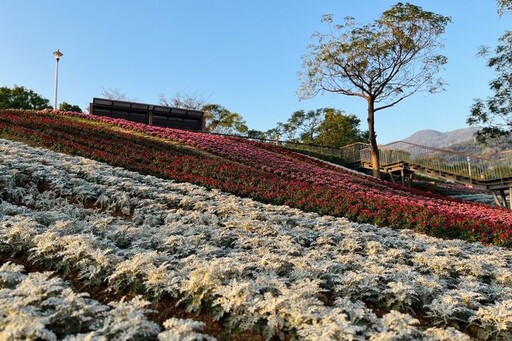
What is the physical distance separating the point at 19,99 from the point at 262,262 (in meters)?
39.6

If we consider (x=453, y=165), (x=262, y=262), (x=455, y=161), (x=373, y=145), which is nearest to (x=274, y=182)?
(x=262, y=262)

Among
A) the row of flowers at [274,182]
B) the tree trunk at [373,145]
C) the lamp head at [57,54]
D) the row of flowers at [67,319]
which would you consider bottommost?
the row of flowers at [67,319]

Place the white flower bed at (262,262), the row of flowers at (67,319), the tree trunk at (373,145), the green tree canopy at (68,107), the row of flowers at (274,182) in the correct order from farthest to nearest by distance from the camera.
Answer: the green tree canopy at (68,107) → the tree trunk at (373,145) → the row of flowers at (274,182) → the white flower bed at (262,262) → the row of flowers at (67,319)

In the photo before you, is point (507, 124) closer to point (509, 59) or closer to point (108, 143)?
point (509, 59)

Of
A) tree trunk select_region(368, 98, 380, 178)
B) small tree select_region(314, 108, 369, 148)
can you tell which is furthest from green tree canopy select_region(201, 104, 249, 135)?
tree trunk select_region(368, 98, 380, 178)

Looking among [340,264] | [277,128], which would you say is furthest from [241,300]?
[277,128]

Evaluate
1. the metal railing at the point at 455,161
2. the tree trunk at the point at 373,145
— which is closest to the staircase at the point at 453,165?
the metal railing at the point at 455,161

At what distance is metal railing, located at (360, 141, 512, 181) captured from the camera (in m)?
18.1

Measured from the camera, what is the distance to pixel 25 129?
14539 millimetres

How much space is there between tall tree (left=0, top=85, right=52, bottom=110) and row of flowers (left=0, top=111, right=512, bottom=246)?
24150mm

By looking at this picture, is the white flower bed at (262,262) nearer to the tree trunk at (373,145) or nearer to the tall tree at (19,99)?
the tree trunk at (373,145)

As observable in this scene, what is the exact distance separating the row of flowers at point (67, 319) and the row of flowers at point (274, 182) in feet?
24.5

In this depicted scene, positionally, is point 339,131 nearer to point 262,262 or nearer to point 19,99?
point 19,99

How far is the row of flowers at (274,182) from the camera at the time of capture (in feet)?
32.7
